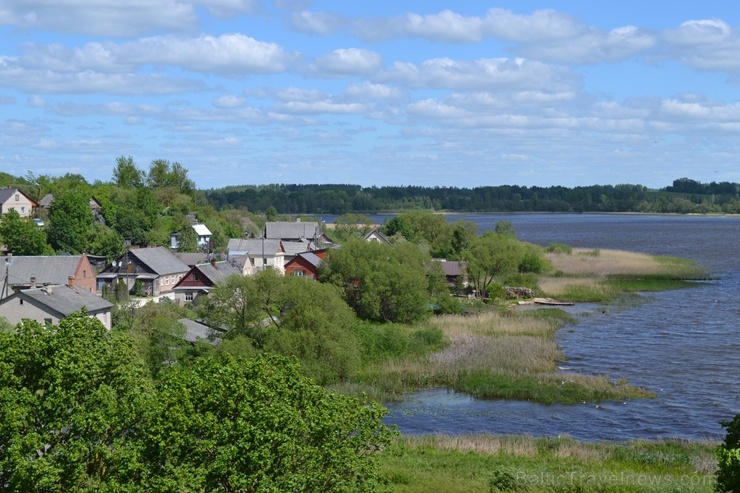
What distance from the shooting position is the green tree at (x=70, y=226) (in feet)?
248

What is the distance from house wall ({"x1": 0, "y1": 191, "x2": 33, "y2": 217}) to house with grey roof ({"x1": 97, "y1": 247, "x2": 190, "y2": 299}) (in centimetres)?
2652

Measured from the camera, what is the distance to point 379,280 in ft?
198

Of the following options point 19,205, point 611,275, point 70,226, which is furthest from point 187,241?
point 611,275

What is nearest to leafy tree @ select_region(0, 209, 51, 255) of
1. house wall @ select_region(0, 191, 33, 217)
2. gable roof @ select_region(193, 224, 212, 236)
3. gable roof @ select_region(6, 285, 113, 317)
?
house wall @ select_region(0, 191, 33, 217)

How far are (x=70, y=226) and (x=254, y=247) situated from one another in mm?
18750

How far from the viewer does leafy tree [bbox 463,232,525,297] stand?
73.6 m

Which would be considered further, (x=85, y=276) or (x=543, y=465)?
(x=85, y=276)

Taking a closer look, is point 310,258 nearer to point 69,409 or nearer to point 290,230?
point 290,230

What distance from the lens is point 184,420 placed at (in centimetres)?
1573

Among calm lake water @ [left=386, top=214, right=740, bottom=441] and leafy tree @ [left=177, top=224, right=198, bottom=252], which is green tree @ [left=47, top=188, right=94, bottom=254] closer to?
leafy tree @ [left=177, top=224, right=198, bottom=252]

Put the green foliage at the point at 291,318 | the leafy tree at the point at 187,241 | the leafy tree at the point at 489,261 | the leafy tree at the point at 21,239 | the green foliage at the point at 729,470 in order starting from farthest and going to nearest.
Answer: the leafy tree at the point at 187,241 → the leafy tree at the point at 489,261 → the leafy tree at the point at 21,239 → the green foliage at the point at 291,318 → the green foliage at the point at 729,470

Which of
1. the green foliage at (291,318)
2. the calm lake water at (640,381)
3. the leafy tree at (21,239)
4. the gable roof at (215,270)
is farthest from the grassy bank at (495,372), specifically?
the leafy tree at (21,239)

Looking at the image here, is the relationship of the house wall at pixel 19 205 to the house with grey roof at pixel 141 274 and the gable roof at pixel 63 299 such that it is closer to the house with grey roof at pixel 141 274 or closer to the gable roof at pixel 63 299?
the house with grey roof at pixel 141 274

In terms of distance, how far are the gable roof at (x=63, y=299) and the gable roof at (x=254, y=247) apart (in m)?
38.2
